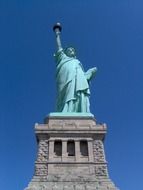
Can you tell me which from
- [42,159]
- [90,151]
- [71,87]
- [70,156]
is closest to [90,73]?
[71,87]

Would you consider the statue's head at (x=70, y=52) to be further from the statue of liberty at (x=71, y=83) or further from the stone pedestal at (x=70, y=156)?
the stone pedestal at (x=70, y=156)

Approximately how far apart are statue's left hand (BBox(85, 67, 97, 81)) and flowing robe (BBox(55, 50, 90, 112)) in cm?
54

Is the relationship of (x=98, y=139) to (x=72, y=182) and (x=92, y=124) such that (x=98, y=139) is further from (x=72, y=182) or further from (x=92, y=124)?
(x=72, y=182)

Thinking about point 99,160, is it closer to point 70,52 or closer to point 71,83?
point 71,83

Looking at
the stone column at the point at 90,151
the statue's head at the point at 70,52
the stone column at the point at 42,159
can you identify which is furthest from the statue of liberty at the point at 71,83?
the stone column at the point at 42,159

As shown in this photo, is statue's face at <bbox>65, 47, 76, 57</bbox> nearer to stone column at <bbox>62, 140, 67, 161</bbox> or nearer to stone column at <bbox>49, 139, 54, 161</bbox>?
stone column at <bbox>62, 140, 67, 161</bbox>

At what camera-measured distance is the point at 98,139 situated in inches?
974

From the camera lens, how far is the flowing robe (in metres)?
28.1

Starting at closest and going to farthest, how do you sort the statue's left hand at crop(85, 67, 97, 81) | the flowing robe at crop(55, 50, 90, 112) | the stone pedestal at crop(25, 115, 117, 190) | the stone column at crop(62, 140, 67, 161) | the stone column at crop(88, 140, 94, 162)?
the stone pedestal at crop(25, 115, 117, 190) → the stone column at crop(88, 140, 94, 162) → the stone column at crop(62, 140, 67, 161) → the flowing robe at crop(55, 50, 90, 112) → the statue's left hand at crop(85, 67, 97, 81)

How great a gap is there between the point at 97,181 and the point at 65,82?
1021cm

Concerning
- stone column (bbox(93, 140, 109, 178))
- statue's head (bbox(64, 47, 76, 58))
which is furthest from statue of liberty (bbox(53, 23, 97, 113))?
stone column (bbox(93, 140, 109, 178))

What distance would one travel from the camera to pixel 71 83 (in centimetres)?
2919

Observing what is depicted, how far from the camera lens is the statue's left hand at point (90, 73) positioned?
31056 millimetres

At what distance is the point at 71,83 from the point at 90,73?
9.93 ft
